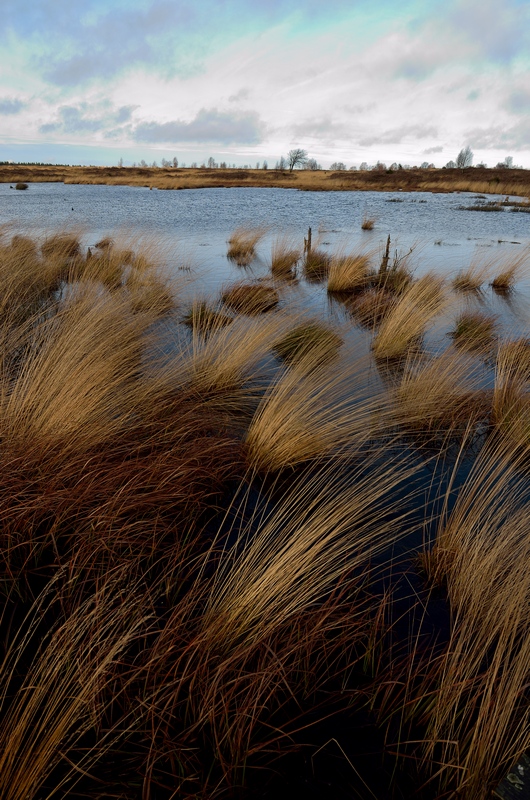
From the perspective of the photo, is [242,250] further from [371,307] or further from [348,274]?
[371,307]

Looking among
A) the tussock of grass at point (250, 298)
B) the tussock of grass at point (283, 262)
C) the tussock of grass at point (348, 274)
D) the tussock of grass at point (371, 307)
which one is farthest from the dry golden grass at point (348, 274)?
the tussock of grass at point (250, 298)

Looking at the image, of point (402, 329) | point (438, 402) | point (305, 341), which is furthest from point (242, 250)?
point (438, 402)

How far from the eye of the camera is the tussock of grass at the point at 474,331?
5.66m

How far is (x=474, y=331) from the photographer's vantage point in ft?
18.6

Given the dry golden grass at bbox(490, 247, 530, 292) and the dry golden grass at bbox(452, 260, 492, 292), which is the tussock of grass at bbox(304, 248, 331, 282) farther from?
the dry golden grass at bbox(490, 247, 530, 292)

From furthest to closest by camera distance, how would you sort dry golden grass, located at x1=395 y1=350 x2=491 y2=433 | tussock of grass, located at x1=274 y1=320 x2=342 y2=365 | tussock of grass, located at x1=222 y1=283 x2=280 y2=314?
1. tussock of grass, located at x1=222 y1=283 x2=280 y2=314
2. tussock of grass, located at x1=274 y1=320 x2=342 y2=365
3. dry golden grass, located at x1=395 y1=350 x2=491 y2=433

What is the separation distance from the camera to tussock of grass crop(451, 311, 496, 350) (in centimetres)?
566

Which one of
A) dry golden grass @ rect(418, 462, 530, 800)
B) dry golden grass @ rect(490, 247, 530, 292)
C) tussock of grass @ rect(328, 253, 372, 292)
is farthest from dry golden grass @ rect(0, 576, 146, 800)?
dry golden grass @ rect(490, 247, 530, 292)

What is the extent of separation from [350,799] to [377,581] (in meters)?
0.87

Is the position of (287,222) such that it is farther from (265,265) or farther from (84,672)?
(84,672)

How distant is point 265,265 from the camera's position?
34.2 feet

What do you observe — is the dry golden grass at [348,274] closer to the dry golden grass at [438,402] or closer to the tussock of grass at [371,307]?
the tussock of grass at [371,307]

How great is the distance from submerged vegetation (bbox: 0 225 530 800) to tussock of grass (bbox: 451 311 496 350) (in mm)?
1305

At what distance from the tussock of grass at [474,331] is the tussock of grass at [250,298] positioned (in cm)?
278
